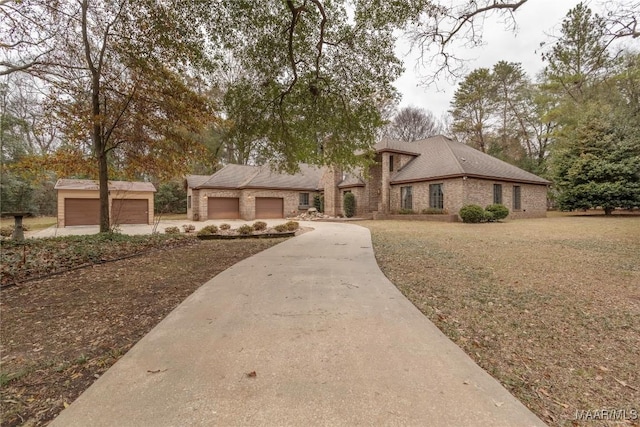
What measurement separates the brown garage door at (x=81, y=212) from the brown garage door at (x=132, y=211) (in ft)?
3.20

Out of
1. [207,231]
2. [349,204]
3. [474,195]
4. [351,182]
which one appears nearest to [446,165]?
[474,195]

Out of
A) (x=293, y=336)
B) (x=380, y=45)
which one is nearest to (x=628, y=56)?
(x=380, y=45)

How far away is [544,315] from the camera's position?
355cm

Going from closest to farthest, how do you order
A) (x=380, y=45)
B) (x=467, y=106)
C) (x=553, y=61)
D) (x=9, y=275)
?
(x=9, y=275) < (x=553, y=61) < (x=380, y=45) < (x=467, y=106)

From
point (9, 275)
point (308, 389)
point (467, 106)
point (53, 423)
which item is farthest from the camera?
point (467, 106)

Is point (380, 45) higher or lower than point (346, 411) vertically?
higher

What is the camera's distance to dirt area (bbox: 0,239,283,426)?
215 cm

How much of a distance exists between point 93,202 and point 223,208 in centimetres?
840

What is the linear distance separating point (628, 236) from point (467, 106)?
78.0 ft

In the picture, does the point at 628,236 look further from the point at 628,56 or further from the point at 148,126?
the point at 148,126

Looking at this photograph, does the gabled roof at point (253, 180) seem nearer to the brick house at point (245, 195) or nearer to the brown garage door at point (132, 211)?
the brick house at point (245, 195)

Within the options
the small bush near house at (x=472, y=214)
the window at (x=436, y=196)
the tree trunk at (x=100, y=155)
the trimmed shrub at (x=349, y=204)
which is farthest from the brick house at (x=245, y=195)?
the tree trunk at (x=100, y=155)

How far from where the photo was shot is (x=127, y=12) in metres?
7.39

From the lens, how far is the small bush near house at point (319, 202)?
25.1 meters
